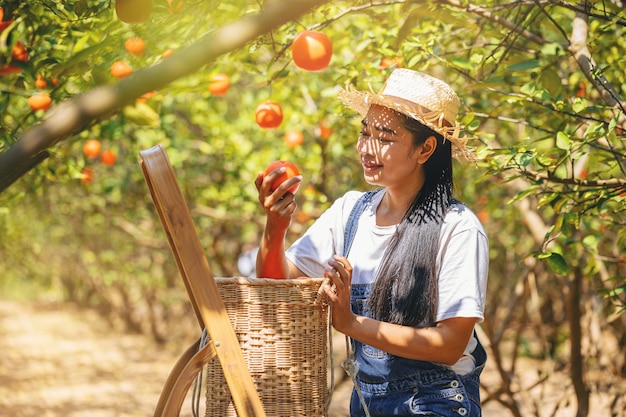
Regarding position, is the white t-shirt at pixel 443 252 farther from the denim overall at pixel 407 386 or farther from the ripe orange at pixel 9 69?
the ripe orange at pixel 9 69

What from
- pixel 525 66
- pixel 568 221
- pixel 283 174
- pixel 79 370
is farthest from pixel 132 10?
pixel 79 370

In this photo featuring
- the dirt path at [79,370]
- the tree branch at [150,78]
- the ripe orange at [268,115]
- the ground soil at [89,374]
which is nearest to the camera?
the tree branch at [150,78]

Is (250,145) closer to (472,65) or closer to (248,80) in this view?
(248,80)

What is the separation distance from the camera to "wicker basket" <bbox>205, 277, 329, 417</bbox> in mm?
1750

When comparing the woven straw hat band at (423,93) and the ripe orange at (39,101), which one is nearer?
the woven straw hat band at (423,93)

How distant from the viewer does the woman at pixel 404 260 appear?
183 cm

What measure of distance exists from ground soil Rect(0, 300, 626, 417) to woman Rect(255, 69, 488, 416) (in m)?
2.12

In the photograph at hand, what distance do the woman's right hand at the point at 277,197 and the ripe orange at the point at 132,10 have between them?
48cm

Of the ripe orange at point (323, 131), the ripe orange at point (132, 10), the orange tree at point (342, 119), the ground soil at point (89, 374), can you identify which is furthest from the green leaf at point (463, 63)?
the ground soil at point (89, 374)

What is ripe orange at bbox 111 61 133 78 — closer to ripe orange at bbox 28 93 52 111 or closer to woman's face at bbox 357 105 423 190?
ripe orange at bbox 28 93 52 111

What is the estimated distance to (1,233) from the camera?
9078mm

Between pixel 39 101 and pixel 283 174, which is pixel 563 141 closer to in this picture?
pixel 283 174

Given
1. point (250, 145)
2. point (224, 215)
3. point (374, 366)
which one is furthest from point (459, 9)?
point (224, 215)

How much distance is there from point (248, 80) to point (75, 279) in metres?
6.90
